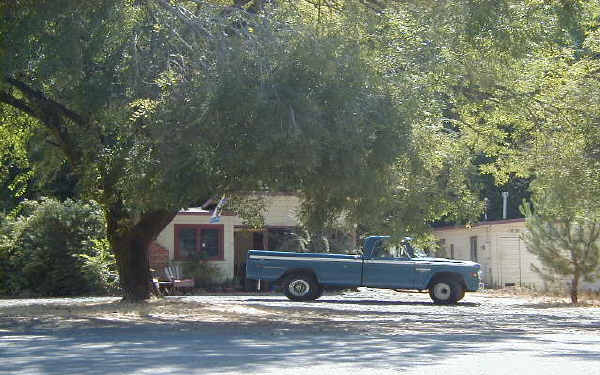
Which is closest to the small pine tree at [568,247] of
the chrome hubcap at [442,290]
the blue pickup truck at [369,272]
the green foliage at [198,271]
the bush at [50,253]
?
the blue pickup truck at [369,272]

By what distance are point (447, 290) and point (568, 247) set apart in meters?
3.86

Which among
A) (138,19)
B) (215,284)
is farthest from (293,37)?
(215,284)

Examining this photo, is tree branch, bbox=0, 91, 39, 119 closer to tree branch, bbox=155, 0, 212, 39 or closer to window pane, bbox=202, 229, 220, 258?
tree branch, bbox=155, 0, 212, 39

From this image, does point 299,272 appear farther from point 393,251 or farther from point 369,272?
point 393,251

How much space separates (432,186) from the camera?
17.3 meters

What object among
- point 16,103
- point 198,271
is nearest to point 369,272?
point 198,271

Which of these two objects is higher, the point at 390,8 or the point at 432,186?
the point at 390,8

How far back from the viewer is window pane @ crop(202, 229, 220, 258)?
29.9 meters

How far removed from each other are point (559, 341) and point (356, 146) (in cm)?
464

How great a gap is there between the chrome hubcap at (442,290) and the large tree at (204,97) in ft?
33.6

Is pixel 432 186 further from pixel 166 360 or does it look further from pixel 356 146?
pixel 166 360

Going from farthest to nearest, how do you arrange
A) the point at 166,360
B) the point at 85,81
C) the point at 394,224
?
the point at 394,224, the point at 85,81, the point at 166,360

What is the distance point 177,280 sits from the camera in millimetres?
27281

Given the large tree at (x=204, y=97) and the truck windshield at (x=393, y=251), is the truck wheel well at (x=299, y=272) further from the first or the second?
the large tree at (x=204, y=97)
